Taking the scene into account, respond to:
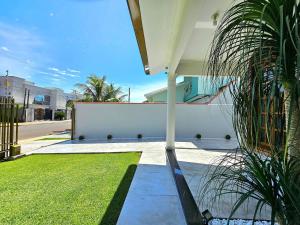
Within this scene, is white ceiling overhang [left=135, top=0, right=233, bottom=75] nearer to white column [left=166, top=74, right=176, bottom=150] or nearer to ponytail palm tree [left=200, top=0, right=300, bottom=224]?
ponytail palm tree [left=200, top=0, right=300, bottom=224]

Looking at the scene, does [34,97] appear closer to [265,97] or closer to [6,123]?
[6,123]

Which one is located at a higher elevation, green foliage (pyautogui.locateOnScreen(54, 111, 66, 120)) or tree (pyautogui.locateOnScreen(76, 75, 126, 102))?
tree (pyautogui.locateOnScreen(76, 75, 126, 102))

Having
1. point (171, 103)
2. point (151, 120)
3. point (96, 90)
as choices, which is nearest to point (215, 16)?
point (171, 103)

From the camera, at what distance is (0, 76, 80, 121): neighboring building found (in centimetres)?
3706

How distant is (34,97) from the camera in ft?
142

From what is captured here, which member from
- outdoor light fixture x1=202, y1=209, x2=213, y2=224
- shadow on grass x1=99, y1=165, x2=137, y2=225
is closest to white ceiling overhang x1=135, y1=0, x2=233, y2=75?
outdoor light fixture x1=202, y1=209, x2=213, y2=224

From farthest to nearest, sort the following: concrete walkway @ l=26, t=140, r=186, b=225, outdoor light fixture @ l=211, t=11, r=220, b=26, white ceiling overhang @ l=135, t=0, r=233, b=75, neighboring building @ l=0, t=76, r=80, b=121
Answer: neighboring building @ l=0, t=76, r=80, b=121
outdoor light fixture @ l=211, t=11, r=220, b=26
white ceiling overhang @ l=135, t=0, r=233, b=75
concrete walkway @ l=26, t=140, r=186, b=225

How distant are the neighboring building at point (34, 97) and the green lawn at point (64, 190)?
3216 cm

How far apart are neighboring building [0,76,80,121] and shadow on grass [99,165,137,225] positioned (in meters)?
34.5

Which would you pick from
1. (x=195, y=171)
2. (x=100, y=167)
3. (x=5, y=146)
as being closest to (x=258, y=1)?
(x=195, y=171)

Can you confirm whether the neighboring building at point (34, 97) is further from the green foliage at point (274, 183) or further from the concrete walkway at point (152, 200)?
the green foliage at point (274, 183)

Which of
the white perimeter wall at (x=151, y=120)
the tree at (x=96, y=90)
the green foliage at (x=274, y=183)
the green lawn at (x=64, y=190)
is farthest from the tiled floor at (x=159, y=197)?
the tree at (x=96, y=90)

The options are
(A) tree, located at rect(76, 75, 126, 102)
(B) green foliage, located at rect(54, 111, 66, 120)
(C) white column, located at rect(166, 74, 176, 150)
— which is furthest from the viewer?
(B) green foliage, located at rect(54, 111, 66, 120)

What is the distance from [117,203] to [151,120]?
1087cm
